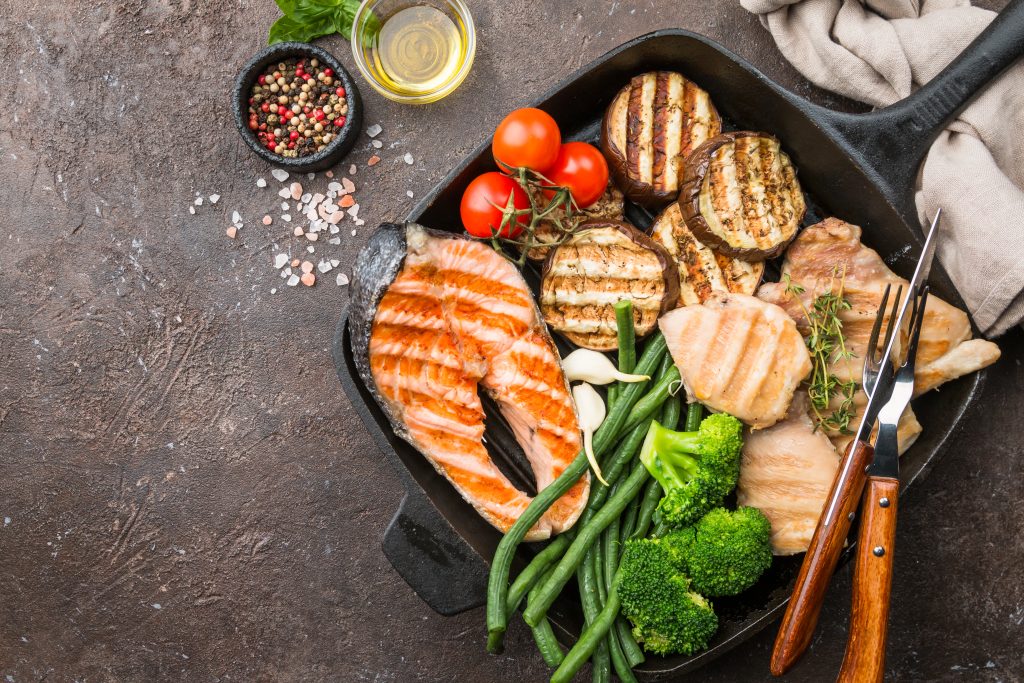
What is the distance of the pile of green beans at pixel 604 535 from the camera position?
2934mm

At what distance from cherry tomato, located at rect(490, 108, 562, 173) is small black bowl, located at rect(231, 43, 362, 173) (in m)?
0.80

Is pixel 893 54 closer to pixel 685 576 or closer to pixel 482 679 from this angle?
pixel 685 576

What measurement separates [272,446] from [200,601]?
865 mm

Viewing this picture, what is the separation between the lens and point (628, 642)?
300 cm

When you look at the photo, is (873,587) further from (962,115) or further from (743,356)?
(962,115)

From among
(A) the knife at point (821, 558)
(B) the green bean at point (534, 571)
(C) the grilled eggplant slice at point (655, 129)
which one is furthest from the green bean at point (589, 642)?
(C) the grilled eggplant slice at point (655, 129)

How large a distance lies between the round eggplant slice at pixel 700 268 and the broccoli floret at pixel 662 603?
1.09m

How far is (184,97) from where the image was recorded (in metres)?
3.58

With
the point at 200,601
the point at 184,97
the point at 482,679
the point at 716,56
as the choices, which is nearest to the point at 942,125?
the point at 716,56

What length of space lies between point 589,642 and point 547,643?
0.17 m

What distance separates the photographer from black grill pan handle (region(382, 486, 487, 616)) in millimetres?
2992

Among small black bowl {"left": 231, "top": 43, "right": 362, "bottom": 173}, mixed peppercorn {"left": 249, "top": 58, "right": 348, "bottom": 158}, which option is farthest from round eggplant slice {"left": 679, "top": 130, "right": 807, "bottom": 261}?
A: mixed peppercorn {"left": 249, "top": 58, "right": 348, "bottom": 158}

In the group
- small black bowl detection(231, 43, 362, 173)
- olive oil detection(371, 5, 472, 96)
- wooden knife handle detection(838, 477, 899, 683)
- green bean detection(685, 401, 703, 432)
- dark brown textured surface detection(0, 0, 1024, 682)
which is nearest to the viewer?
wooden knife handle detection(838, 477, 899, 683)

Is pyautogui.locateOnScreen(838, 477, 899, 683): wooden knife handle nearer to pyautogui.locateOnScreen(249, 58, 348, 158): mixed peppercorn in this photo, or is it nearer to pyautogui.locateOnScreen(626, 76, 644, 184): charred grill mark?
pyautogui.locateOnScreen(626, 76, 644, 184): charred grill mark
